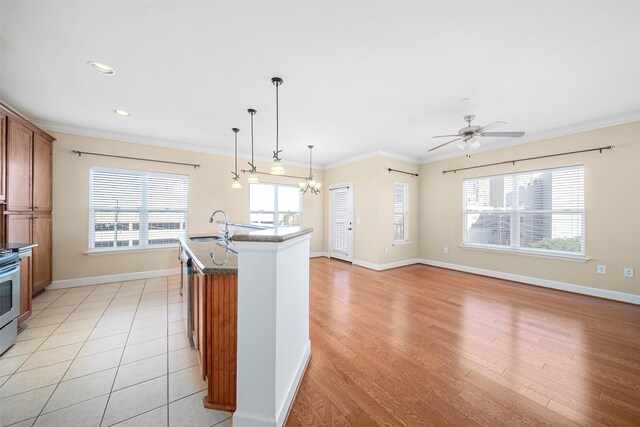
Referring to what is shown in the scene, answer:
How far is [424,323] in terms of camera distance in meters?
2.75

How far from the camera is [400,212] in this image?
579cm

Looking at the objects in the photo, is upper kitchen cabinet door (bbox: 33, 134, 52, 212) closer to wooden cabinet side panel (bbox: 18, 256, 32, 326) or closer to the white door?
wooden cabinet side panel (bbox: 18, 256, 32, 326)

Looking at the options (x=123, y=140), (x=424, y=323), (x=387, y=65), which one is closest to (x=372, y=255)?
(x=424, y=323)

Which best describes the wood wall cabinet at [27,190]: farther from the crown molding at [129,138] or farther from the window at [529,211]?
the window at [529,211]

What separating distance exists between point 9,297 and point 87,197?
236 centimetres

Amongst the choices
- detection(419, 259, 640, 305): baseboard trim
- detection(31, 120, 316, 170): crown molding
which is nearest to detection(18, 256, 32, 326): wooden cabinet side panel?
→ detection(31, 120, 316, 170): crown molding

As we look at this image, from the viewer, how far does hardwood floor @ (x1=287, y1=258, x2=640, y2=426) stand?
4.99 feet

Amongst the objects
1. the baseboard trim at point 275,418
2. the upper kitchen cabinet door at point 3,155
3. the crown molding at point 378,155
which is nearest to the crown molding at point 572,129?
the crown molding at point 378,155

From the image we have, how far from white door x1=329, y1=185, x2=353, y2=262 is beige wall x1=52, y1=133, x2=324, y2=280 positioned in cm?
239

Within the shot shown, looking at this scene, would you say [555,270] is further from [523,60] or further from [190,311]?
[190,311]

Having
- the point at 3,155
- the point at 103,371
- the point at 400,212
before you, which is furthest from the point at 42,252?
the point at 400,212

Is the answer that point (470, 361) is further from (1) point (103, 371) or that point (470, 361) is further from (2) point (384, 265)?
(2) point (384, 265)

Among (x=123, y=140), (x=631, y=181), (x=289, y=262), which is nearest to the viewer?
(x=289, y=262)

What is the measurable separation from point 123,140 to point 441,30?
5149 millimetres
